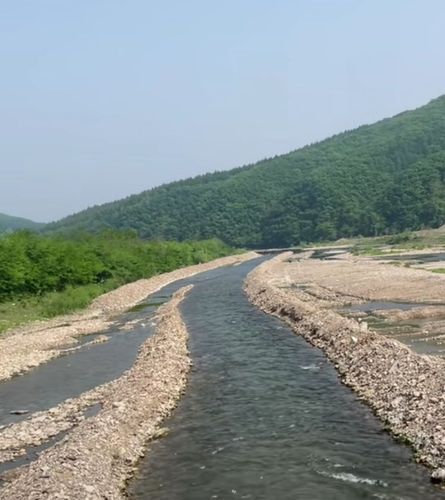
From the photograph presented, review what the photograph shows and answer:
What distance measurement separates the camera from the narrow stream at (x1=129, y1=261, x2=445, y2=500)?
55.3 ft

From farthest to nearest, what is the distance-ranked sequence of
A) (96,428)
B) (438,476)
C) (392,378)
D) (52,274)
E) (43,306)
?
(52,274) < (43,306) < (392,378) < (96,428) < (438,476)

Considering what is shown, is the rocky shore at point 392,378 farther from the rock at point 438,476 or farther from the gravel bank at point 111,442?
the gravel bank at point 111,442

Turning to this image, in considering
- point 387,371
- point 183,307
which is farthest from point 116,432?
point 183,307

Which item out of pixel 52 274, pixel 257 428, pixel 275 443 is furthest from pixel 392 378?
pixel 52 274

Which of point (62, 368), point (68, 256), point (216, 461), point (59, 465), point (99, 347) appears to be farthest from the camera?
point (68, 256)

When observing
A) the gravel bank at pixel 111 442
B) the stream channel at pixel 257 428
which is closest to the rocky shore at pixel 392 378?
the stream channel at pixel 257 428

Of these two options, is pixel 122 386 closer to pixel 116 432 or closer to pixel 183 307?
pixel 116 432

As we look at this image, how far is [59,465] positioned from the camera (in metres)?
17.7

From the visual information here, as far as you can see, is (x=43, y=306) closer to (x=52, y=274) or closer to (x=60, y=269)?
(x=52, y=274)

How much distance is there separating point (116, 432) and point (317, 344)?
57.3 ft

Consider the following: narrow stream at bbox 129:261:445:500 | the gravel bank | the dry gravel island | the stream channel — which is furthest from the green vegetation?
narrow stream at bbox 129:261:445:500

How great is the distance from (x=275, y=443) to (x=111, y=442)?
5627 millimetres

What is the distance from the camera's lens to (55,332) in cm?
4797

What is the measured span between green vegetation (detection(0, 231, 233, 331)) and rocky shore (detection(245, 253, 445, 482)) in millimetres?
29321
